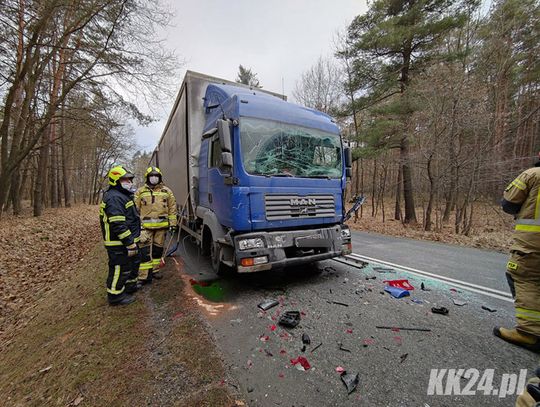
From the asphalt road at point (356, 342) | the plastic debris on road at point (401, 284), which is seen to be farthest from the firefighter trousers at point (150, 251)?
the plastic debris on road at point (401, 284)

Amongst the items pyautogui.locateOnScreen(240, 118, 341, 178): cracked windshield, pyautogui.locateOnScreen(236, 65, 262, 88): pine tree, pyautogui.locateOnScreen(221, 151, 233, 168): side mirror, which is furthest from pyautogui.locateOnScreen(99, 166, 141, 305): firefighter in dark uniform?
pyautogui.locateOnScreen(236, 65, 262, 88): pine tree

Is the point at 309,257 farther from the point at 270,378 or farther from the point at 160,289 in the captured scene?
the point at 160,289

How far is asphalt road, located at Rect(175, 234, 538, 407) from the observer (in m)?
1.79

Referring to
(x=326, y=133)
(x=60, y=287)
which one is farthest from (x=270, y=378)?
(x=60, y=287)

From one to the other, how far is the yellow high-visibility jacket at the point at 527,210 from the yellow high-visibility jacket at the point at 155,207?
4878 millimetres

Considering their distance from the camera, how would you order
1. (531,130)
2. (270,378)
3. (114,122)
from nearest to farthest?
(270,378)
(114,122)
(531,130)

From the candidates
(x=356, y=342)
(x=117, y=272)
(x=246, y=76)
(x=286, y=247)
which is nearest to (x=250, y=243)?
(x=286, y=247)

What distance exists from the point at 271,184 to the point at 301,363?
2255 millimetres

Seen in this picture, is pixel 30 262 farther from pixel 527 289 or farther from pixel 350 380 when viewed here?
pixel 527 289

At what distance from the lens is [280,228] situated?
3631 millimetres

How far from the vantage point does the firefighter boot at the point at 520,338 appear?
2205 millimetres

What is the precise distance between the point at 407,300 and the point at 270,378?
88.8 inches

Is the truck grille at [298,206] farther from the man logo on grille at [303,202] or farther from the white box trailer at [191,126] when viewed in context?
the white box trailer at [191,126]

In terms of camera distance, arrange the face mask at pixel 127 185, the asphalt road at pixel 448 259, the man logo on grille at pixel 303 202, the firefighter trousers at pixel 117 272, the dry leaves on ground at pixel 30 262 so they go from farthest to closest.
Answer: the dry leaves on ground at pixel 30 262
the asphalt road at pixel 448 259
the man logo on grille at pixel 303 202
the face mask at pixel 127 185
the firefighter trousers at pixel 117 272
